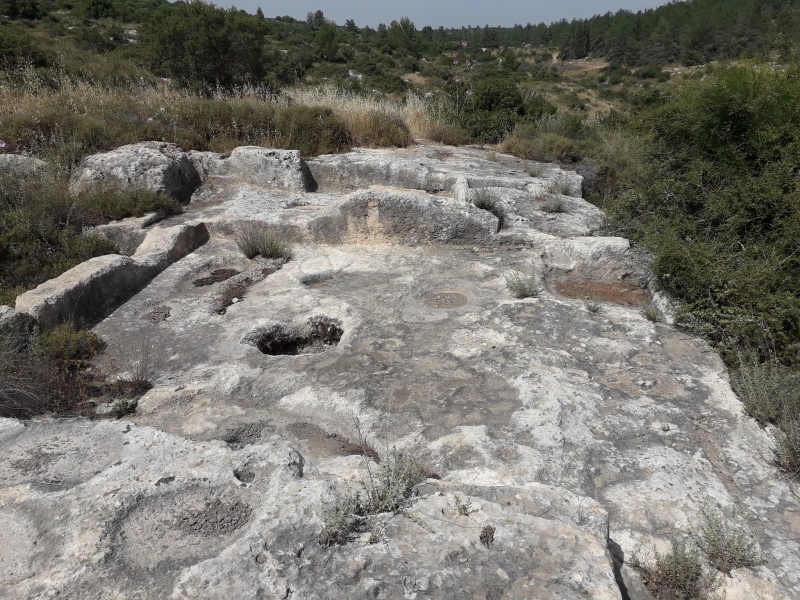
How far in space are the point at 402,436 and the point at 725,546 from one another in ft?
5.14

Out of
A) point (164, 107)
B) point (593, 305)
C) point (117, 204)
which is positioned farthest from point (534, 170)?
point (164, 107)

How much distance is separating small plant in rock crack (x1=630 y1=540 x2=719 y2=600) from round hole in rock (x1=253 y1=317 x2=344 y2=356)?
2741 mm

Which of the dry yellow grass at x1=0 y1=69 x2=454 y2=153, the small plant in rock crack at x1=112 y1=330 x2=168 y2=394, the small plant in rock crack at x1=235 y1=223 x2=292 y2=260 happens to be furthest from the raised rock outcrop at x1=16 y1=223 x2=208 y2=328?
the dry yellow grass at x1=0 y1=69 x2=454 y2=153

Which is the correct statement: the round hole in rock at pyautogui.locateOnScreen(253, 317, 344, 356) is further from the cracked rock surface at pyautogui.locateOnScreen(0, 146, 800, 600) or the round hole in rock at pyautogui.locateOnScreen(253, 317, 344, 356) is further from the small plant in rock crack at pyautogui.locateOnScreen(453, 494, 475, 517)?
the small plant in rock crack at pyautogui.locateOnScreen(453, 494, 475, 517)

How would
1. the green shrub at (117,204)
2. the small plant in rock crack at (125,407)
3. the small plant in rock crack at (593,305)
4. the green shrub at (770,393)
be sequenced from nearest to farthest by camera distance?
the green shrub at (770,393)
the small plant in rock crack at (125,407)
the small plant in rock crack at (593,305)
the green shrub at (117,204)

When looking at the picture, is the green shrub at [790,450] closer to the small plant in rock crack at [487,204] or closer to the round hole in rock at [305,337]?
the round hole in rock at [305,337]

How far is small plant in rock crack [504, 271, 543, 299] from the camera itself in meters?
4.59

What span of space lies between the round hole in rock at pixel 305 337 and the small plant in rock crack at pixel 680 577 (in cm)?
274

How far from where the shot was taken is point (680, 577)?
6.93ft

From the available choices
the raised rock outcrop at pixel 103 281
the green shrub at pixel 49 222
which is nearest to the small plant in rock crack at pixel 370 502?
the raised rock outcrop at pixel 103 281

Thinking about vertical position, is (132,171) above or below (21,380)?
above

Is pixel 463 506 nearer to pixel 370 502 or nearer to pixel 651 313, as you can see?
pixel 370 502

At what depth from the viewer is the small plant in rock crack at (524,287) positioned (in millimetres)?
4590

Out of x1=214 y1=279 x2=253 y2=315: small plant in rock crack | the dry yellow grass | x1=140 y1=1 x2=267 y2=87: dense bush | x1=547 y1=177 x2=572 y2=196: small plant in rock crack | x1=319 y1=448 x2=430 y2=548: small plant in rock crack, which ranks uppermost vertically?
x1=140 y1=1 x2=267 y2=87: dense bush
